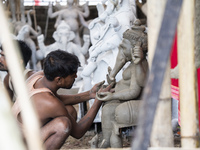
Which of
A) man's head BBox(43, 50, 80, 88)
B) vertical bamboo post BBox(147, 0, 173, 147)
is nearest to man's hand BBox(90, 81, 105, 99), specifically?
man's head BBox(43, 50, 80, 88)

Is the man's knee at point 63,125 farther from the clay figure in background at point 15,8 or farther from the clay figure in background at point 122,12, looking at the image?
the clay figure in background at point 15,8

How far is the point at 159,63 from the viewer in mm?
927

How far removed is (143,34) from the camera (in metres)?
2.19

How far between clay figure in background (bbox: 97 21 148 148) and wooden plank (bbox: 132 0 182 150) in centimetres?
116

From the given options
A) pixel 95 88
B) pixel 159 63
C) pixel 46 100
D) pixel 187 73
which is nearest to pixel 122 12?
pixel 95 88

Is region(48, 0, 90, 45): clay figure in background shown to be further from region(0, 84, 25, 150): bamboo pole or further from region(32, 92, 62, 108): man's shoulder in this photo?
region(0, 84, 25, 150): bamboo pole

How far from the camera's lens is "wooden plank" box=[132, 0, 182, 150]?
0.92 meters

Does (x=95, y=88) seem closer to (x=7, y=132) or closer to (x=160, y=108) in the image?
(x=160, y=108)

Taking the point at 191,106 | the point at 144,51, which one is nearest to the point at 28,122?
the point at 191,106

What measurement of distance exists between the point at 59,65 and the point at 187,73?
3.52 feet

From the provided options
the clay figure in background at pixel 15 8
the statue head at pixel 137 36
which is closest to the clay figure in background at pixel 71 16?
the clay figure in background at pixel 15 8

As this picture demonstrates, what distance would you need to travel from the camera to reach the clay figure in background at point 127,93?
213cm

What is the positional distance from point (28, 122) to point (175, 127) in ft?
8.03

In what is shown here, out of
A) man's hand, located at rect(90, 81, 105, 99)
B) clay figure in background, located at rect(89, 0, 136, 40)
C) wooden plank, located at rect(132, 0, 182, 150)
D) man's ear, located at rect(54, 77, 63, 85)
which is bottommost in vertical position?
man's hand, located at rect(90, 81, 105, 99)
